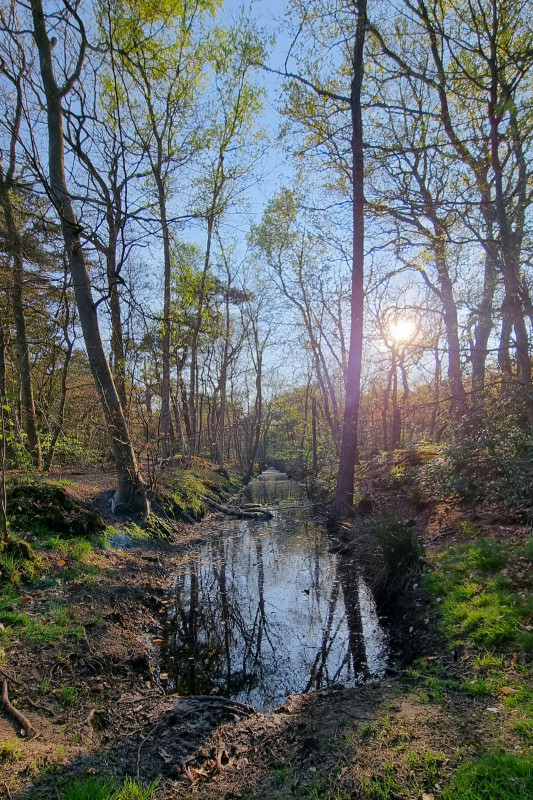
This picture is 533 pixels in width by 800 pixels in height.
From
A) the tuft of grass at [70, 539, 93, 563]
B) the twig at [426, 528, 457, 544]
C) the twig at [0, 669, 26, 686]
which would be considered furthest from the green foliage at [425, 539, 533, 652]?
the tuft of grass at [70, 539, 93, 563]

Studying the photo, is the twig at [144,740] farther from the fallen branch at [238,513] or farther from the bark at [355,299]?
the fallen branch at [238,513]

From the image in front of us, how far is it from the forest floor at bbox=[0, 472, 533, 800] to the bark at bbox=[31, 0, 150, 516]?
108 inches

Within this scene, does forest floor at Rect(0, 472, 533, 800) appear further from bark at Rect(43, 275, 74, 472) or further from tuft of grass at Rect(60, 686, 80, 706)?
bark at Rect(43, 275, 74, 472)

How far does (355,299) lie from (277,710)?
324 inches

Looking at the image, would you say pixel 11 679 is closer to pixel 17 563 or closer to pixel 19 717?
pixel 19 717

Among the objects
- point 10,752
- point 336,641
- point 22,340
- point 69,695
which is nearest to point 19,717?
point 10,752

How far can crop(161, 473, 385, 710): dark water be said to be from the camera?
3861 mm

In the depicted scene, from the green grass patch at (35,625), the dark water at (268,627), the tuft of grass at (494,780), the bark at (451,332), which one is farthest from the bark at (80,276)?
the bark at (451,332)

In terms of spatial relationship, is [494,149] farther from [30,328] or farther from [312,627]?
[30,328]

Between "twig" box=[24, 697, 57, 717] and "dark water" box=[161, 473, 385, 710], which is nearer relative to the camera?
"twig" box=[24, 697, 57, 717]

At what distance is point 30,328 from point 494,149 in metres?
13.5

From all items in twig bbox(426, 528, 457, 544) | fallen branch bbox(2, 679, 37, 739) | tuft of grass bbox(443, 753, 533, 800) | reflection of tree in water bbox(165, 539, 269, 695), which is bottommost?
reflection of tree in water bbox(165, 539, 269, 695)

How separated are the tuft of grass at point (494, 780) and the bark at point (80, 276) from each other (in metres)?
6.43

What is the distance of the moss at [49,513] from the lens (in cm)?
552
